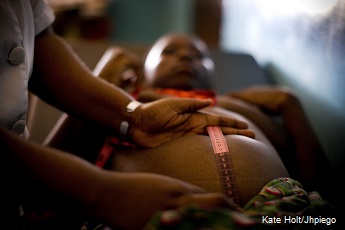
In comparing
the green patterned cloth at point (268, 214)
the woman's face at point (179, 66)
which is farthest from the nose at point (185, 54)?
the green patterned cloth at point (268, 214)

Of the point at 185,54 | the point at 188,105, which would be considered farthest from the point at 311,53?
the point at 188,105

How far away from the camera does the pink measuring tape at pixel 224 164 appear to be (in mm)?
712

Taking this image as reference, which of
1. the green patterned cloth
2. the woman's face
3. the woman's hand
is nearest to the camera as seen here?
the green patterned cloth

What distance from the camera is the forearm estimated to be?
833mm

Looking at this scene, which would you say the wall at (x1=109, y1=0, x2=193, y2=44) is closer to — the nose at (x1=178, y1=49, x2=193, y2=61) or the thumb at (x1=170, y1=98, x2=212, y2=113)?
the nose at (x1=178, y1=49, x2=193, y2=61)

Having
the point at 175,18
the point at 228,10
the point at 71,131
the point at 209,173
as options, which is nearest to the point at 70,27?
the point at 175,18

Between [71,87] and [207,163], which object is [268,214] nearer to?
[207,163]

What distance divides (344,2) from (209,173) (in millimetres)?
627

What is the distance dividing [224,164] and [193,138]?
104 millimetres

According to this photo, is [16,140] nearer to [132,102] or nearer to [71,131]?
[132,102]

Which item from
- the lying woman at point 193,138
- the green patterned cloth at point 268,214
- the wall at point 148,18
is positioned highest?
the green patterned cloth at point 268,214

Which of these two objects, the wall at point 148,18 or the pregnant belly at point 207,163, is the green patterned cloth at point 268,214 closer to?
the pregnant belly at point 207,163

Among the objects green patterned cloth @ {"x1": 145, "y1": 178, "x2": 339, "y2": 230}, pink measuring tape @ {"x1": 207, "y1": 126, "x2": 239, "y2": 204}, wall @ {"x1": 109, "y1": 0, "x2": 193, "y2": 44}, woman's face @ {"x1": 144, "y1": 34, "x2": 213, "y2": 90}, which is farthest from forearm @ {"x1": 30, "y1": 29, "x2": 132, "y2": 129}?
wall @ {"x1": 109, "y1": 0, "x2": 193, "y2": 44}

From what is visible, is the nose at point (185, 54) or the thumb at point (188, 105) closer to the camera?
the thumb at point (188, 105)
